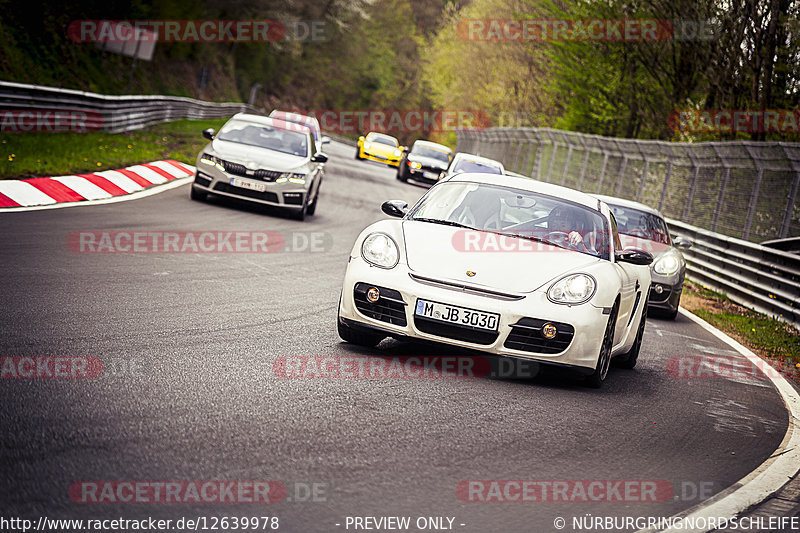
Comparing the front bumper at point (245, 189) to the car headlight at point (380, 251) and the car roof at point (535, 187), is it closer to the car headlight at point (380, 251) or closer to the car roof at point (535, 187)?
the car roof at point (535, 187)

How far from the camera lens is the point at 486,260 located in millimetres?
6863

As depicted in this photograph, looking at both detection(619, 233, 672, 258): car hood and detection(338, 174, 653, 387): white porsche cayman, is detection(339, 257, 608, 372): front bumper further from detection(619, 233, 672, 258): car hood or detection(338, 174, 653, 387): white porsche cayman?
detection(619, 233, 672, 258): car hood

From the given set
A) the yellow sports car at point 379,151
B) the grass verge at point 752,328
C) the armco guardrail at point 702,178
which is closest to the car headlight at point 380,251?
the grass verge at point 752,328

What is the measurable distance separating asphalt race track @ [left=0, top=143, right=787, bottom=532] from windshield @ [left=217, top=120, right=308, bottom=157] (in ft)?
24.4

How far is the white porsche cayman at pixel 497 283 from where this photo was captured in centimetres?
659

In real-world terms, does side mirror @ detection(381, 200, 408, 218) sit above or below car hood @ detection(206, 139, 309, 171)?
above

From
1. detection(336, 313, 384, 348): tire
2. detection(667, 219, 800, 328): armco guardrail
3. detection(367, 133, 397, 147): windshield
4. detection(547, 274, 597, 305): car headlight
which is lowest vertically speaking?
detection(367, 133, 397, 147): windshield

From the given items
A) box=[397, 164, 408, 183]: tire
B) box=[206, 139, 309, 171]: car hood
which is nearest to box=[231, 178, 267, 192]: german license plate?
box=[206, 139, 309, 171]: car hood

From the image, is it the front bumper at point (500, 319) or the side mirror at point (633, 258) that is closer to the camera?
the front bumper at point (500, 319)

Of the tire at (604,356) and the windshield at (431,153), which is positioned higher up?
the tire at (604,356)

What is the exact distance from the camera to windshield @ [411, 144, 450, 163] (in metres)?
34.9

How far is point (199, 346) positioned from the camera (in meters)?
6.48

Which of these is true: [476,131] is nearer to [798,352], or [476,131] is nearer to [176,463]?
[798,352]

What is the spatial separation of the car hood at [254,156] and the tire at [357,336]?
9.22 m
